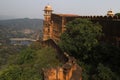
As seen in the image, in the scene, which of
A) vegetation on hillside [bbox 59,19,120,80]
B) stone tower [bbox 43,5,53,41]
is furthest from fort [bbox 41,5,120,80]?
vegetation on hillside [bbox 59,19,120,80]

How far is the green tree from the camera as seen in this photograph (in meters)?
19.7

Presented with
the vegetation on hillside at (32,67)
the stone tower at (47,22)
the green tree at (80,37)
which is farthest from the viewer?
the stone tower at (47,22)

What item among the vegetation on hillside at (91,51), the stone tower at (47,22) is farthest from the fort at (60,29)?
the vegetation on hillside at (91,51)

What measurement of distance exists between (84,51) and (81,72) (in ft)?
9.47

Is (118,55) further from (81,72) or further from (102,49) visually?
(81,72)

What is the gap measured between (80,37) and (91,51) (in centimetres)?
118

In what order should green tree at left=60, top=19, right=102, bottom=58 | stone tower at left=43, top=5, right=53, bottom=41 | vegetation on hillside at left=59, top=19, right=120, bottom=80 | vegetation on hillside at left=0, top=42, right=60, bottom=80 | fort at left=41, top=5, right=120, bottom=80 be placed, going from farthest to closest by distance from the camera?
stone tower at left=43, top=5, right=53, bottom=41
green tree at left=60, top=19, right=102, bottom=58
vegetation on hillside at left=0, top=42, right=60, bottom=80
vegetation on hillside at left=59, top=19, right=120, bottom=80
fort at left=41, top=5, right=120, bottom=80

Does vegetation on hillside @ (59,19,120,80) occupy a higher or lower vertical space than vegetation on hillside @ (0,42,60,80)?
higher

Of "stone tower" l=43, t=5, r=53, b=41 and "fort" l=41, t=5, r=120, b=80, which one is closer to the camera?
"fort" l=41, t=5, r=120, b=80

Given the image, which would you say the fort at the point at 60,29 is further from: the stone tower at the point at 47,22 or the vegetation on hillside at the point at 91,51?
the vegetation on hillside at the point at 91,51

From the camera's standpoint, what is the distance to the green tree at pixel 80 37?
19.7 m

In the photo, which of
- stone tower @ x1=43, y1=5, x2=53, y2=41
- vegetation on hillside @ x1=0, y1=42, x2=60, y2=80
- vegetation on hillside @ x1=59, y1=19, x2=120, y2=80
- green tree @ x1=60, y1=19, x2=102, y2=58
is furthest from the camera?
stone tower @ x1=43, y1=5, x2=53, y2=41

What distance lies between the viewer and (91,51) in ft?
63.8

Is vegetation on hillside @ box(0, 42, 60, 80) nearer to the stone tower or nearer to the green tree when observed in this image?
Result: the green tree
